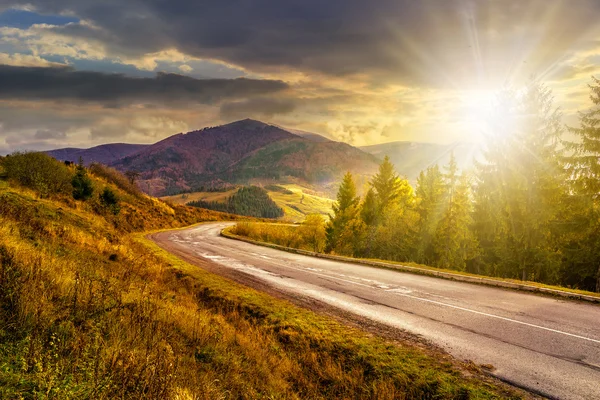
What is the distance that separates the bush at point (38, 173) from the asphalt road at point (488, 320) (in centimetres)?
2363

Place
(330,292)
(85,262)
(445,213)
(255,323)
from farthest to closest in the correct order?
(445,213) → (330,292) → (85,262) → (255,323)

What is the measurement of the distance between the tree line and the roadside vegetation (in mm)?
64

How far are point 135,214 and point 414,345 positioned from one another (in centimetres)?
4595

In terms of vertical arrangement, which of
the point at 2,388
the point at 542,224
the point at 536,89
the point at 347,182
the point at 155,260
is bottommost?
the point at 155,260

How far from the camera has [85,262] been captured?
35.4 ft

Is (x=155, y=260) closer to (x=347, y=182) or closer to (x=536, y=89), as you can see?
(x=536, y=89)

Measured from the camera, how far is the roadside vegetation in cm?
2312

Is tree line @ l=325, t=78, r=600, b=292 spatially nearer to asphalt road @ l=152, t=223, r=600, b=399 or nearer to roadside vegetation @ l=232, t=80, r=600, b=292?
roadside vegetation @ l=232, t=80, r=600, b=292

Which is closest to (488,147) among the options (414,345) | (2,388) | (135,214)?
(414,345)

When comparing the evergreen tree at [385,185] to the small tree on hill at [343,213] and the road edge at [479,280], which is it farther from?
the road edge at [479,280]

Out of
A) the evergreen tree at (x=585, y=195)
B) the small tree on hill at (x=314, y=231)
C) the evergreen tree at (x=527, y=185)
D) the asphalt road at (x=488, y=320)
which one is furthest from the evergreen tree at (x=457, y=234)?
the small tree on hill at (x=314, y=231)

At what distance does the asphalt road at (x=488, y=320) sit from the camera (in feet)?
19.8

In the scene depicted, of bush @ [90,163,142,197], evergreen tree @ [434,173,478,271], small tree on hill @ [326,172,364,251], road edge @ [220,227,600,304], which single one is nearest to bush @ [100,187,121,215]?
bush @ [90,163,142,197]

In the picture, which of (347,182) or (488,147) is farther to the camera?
(347,182)
